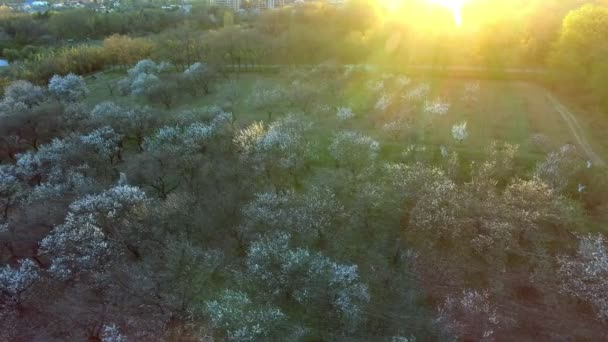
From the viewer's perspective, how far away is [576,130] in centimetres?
4238

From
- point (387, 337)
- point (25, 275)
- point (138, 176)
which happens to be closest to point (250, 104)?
point (138, 176)

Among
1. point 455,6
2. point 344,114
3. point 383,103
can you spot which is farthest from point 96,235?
point 455,6

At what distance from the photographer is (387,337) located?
21.6 m

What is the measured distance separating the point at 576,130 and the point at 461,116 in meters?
10.9

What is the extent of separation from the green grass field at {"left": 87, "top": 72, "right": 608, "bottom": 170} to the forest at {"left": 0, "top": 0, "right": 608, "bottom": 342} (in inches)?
11.3

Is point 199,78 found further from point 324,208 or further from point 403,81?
point 324,208

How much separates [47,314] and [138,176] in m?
11.7

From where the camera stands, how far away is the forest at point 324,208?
911 inches

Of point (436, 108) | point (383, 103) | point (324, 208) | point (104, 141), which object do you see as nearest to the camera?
point (324, 208)

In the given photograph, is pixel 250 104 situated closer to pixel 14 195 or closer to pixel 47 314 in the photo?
pixel 14 195

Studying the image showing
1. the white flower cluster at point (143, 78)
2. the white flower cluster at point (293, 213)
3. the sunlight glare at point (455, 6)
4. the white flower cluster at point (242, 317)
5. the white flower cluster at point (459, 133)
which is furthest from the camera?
the sunlight glare at point (455, 6)

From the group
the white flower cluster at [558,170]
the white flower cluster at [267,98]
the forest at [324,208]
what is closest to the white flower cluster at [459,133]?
the forest at [324,208]

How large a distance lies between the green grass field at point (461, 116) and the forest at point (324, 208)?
11.3 inches

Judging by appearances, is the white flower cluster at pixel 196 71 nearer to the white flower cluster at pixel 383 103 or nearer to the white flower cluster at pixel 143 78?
the white flower cluster at pixel 143 78
